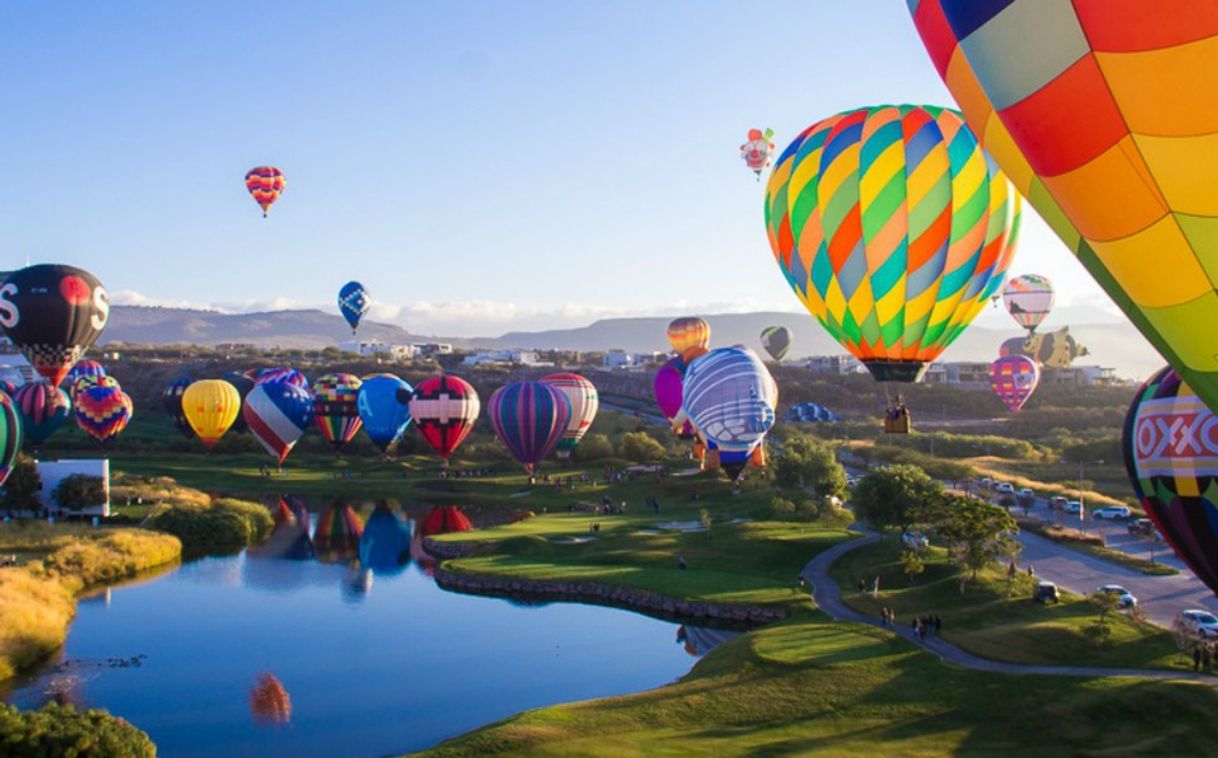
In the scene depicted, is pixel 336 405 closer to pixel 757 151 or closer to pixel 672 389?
pixel 672 389

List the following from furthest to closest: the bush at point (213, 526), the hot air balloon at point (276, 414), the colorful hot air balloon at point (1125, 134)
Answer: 1. the hot air balloon at point (276, 414)
2. the bush at point (213, 526)
3. the colorful hot air balloon at point (1125, 134)

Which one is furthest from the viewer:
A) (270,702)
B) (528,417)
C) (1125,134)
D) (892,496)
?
(528,417)

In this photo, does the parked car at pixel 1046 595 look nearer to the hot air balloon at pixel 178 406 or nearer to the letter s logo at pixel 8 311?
the letter s logo at pixel 8 311

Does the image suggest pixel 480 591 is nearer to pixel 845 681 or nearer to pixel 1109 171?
pixel 845 681

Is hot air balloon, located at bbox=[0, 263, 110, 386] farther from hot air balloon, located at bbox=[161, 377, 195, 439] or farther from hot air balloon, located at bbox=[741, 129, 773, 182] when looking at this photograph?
hot air balloon, located at bbox=[741, 129, 773, 182]

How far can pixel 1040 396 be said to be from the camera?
111875 mm

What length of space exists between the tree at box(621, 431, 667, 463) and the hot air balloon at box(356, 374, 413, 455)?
1516 cm

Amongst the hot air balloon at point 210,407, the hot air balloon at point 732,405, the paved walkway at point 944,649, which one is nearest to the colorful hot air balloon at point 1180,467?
the paved walkway at point 944,649

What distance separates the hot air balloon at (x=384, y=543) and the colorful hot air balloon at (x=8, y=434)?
48.5 ft

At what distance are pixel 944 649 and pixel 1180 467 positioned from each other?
8.84 m

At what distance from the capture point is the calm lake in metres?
25.8

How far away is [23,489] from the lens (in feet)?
164

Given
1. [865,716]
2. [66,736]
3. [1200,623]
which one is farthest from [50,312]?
[1200,623]

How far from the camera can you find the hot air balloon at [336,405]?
253 ft
